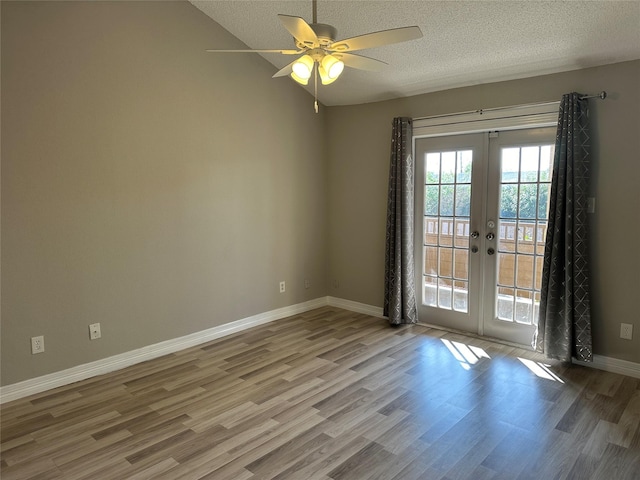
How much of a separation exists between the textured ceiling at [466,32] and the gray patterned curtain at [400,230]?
631 millimetres

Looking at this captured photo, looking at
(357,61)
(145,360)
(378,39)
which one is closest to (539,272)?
(357,61)

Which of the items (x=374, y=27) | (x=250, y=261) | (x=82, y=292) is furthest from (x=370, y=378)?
(x=374, y=27)

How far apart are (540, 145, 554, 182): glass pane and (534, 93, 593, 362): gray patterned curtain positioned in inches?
9.8

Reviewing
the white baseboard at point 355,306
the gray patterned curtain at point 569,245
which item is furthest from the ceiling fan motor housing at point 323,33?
the white baseboard at point 355,306

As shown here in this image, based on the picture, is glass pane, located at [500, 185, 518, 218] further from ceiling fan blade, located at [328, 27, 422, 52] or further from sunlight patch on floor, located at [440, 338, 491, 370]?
ceiling fan blade, located at [328, 27, 422, 52]

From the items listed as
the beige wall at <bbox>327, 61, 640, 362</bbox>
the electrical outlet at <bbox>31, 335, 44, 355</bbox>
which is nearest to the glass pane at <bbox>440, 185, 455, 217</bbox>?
the beige wall at <bbox>327, 61, 640, 362</bbox>

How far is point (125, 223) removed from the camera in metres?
3.64

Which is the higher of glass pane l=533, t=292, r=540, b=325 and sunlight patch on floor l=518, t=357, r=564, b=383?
glass pane l=533, t=292, r=540, b=325

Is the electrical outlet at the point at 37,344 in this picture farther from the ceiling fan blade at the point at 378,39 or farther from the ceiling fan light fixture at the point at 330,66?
the ceiling fan blade at the point at 378,39

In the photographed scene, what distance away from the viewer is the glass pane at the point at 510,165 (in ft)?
13.2

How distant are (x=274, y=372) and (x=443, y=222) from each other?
2.45 metres

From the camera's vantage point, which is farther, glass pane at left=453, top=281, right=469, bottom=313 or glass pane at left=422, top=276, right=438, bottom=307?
glass pane at left=422, top=276, right=438, bottom=307

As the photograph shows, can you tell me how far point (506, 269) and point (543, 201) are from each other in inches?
29.6

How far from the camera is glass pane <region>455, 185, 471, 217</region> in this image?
438 centimetres
